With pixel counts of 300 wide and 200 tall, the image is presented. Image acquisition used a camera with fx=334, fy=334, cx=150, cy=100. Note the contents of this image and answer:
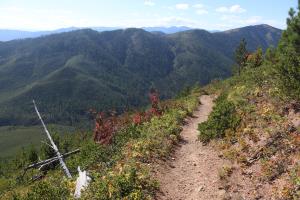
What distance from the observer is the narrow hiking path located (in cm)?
1391

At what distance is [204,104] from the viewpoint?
36250 mm

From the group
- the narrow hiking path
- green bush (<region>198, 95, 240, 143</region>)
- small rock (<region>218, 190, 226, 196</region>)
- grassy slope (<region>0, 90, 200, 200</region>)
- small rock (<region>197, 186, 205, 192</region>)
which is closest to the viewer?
grassy slope (<region>0, 90, 200, 200</region>)

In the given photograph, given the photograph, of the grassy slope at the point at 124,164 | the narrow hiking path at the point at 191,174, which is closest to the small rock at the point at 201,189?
the narrow hiking path at the point at 191,174

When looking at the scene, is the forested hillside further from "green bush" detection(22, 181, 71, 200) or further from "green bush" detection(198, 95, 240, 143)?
"green bush" detection(22, 181, 71, 200)

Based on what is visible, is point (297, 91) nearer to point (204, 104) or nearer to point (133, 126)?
point (133, 126)

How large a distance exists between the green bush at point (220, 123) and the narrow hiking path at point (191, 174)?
0.80 metres

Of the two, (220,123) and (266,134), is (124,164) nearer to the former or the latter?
(220,123)

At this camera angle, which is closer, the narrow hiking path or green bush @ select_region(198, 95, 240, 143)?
the narrow hiking path

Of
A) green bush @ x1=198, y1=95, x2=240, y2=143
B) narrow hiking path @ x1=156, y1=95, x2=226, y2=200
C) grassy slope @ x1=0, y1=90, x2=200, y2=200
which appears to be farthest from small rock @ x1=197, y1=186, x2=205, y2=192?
green bush @ x1=198, y1=95, x2=240, y2=143

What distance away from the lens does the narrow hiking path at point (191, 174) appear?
45.6 ft

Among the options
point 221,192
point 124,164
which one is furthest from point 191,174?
point 124,164

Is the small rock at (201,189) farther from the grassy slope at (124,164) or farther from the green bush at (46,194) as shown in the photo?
the green bush at (46,194)

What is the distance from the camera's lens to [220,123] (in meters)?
20.2

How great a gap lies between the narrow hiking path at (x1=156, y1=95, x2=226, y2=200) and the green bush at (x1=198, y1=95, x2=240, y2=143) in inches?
31.6
